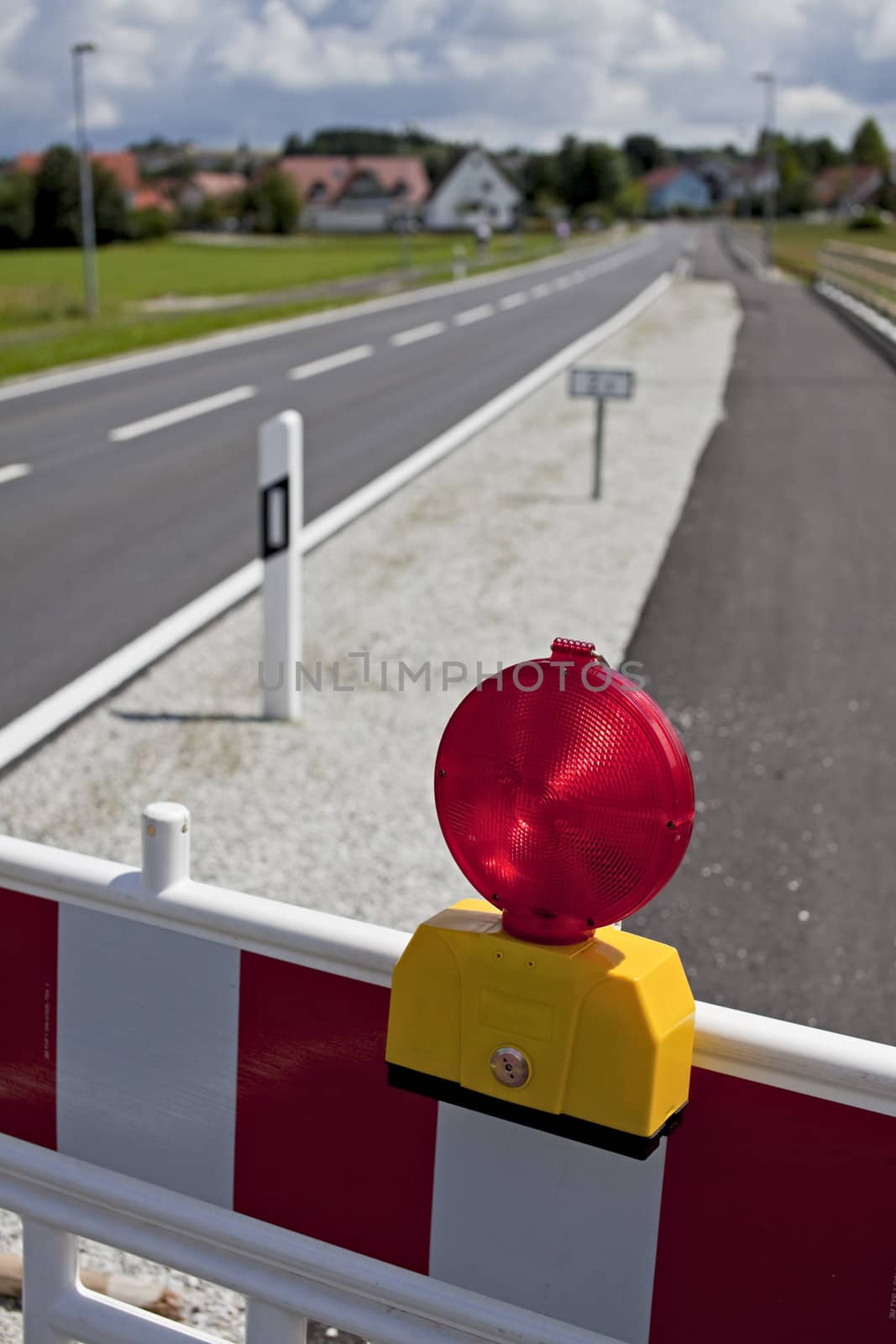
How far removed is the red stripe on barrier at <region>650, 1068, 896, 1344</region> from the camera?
150 centimetres

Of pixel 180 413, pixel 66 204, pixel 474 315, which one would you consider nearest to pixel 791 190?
pixel 66 204

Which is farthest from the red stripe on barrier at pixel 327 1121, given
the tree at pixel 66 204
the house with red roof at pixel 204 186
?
the house with red roof at pixel 204 186

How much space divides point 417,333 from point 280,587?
2163 cm

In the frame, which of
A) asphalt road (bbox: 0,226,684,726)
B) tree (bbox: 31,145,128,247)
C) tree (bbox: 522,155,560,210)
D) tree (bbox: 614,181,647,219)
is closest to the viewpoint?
asphalt road (bbox: 0,226,684,726)

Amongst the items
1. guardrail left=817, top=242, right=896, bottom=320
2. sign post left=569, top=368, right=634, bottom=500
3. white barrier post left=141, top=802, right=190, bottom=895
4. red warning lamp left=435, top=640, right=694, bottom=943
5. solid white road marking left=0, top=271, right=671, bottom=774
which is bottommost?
solid white road marking left=0, top=271, right=671, bottom=774

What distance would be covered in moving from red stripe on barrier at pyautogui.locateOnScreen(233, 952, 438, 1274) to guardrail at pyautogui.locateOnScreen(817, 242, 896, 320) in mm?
25790

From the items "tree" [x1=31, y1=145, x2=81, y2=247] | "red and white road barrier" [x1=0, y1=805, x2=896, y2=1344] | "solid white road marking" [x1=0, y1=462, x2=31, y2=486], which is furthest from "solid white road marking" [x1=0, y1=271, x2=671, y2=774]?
"tree" [x1=31, y1=145, x2=81, y2=247]

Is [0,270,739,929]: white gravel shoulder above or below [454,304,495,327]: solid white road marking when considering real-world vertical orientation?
below

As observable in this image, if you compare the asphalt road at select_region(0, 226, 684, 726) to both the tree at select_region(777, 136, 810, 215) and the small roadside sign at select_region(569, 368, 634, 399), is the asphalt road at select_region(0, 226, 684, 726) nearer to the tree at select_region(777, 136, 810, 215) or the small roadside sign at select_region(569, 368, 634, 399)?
the small roadside sign at select_region(569, 368, 634, 399)

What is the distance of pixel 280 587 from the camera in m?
6.17

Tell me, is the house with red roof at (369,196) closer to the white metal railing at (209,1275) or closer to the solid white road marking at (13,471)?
the solid white road marking at (13,471)

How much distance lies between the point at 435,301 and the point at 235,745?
103ft

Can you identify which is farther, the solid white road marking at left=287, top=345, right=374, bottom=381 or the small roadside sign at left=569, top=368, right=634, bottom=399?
the solid white road marking at left=287, top=345, right=374, bottom=381

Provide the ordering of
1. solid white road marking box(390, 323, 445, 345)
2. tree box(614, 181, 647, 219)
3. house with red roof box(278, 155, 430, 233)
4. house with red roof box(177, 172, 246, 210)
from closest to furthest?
solid white road marking box(390, 323, 445, 345) → house with red roof box(278, 155, 430, 233) → tree box(614, 181, 647, 219) → house with red roof box(177, 172, 246, 210)
